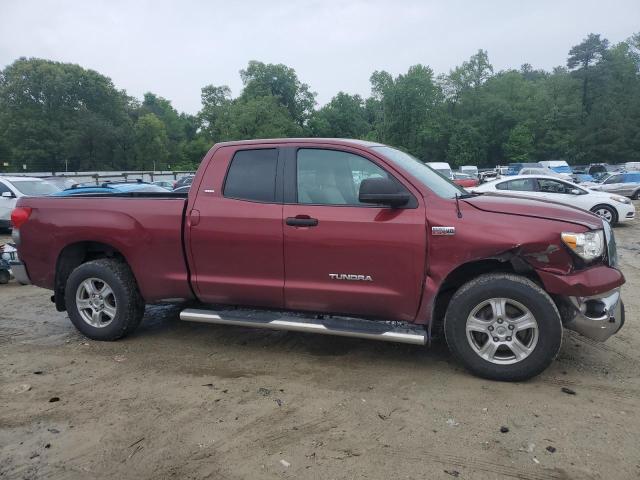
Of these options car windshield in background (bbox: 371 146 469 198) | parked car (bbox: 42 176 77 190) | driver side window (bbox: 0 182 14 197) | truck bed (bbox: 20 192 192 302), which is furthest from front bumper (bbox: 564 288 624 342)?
parked car (bbox: 42 176 77 190)

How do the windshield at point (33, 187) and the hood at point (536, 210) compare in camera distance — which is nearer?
the hood at point (536, 210)

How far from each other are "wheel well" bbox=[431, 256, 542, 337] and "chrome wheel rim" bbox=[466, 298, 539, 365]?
288mm

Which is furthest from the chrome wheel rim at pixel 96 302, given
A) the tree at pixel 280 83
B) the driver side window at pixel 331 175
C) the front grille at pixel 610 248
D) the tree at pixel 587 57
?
the tree at pixel 280 83

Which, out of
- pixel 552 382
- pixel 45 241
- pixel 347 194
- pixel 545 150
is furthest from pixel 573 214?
pixel 545 150

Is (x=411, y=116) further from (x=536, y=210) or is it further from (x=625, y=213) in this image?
(x=536, y=210)

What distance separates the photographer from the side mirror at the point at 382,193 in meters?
3.82

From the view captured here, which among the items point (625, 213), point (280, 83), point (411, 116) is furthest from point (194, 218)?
point (280, 83)

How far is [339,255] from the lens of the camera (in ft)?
13.3

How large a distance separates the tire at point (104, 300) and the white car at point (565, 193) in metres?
9.56

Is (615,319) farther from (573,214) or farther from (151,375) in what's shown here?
(151,375)

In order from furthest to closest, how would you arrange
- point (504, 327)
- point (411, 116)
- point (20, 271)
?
point (411, 116)
point (20, 271)
point (504, 327)

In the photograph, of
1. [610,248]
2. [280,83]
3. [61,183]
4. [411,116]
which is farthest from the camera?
[280,83]

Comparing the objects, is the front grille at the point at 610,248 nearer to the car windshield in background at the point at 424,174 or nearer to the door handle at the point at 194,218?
the car windshield in background at the point at 424,174

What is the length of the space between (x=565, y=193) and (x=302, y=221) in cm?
1149
